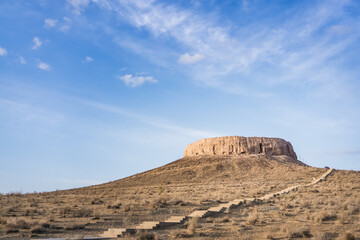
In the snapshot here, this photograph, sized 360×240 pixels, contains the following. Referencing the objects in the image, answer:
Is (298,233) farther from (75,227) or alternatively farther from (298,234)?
(75,227)

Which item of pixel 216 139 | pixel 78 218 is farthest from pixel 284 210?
pixel 216 139

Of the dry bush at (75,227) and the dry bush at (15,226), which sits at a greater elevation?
the dry bush at (15,226)

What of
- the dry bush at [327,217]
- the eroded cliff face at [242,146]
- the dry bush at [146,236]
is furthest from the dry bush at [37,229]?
the eroded cliff face at [242,146]

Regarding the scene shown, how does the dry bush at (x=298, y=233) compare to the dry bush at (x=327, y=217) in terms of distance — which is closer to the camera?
the dry bush at (x=298, y=233)

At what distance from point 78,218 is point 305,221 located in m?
10.3

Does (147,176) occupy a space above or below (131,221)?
above

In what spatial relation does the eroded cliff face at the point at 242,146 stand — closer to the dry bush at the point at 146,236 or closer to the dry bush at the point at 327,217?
the dry bush at the point at 327,217

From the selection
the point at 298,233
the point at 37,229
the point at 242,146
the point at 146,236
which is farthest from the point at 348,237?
the point at 242,146

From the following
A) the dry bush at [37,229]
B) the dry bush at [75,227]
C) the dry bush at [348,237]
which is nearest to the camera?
the dry bush at [348,237]

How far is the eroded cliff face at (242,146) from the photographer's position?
209 ft

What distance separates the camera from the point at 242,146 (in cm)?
6375

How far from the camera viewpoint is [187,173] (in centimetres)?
5184

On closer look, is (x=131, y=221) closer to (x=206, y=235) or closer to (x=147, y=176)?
(x=206, y=235)

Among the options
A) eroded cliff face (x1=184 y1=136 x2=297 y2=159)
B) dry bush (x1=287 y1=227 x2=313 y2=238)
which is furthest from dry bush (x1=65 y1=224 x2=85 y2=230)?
eroded cliff face (x1=184 y1=136 x2=297 y2=159)
